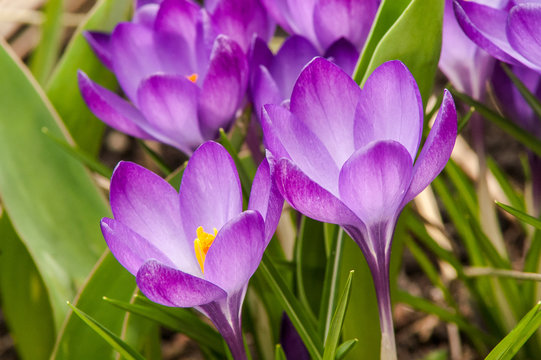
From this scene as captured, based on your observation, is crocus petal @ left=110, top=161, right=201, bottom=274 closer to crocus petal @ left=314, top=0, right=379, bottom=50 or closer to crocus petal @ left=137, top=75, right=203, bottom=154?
crocus petal @ left=137, top=75, right=203, bottom=154

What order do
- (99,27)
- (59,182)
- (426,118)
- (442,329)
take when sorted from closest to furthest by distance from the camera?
1. (426,118)
2. (59,182)
3. (99,27)
4. (442,329)

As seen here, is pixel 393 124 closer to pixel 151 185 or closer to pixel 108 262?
pixel 151 185

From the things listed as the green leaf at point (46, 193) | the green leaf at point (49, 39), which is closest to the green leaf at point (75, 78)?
the green leaf at point (46, 193)

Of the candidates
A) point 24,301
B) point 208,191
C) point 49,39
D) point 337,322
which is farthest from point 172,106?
point 49,39

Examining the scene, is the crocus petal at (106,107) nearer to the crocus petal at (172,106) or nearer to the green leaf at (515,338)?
the crocus petal at (172,106)

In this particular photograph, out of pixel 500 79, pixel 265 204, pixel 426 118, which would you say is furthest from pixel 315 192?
pixel 500 79

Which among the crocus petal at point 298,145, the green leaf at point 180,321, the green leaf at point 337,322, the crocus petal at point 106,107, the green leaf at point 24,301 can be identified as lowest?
the green leaf at point 24,301
